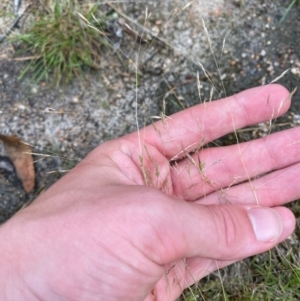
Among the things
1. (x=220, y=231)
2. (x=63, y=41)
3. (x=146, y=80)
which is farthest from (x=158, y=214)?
(x=63, y=41)

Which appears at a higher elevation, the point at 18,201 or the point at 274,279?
the point at 18,201

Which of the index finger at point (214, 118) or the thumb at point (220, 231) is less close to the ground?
the index finger at point (214, 118)

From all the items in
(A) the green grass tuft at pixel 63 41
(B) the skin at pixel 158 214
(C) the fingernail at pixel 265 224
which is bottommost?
(C) the fingernail at pixel 265 224

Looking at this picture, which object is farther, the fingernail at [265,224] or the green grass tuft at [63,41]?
the green grass tuft at [63,41]

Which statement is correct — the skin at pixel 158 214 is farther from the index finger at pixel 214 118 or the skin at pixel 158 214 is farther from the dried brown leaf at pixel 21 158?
the dried brown leaf at pixel 21 158

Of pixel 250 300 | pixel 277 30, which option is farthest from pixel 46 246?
pixel 277 30

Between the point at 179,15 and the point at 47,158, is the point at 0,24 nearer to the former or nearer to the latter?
the point at 47,158

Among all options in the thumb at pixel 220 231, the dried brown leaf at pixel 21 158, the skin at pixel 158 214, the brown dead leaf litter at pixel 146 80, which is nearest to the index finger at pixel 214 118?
the skin at pixel 158 214
